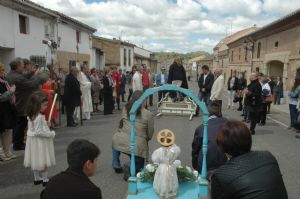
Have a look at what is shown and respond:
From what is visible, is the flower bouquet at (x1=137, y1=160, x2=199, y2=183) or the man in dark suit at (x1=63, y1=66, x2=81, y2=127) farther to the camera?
the man in dark suit at (x1=63, y1=66, x2=81, y2=127)

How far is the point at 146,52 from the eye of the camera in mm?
63812

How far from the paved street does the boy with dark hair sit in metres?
2.54

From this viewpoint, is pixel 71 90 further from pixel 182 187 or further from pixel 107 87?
pixel 182 187

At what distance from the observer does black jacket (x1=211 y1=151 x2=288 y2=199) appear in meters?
1.98

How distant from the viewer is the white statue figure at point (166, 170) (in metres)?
4.03

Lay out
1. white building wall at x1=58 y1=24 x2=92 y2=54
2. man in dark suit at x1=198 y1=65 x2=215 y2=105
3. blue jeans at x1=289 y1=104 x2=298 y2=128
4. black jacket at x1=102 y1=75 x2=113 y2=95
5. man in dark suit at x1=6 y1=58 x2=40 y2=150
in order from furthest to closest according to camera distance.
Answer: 1. white building wall at x1=58 y1=24 x2=92 y2=54
2. black jacket at x1=102 y1=75 x2=113 y2=95
3. man in dark suit at x1=198 y1=65 x2=215 y2=105
4. blue jeans at x1=289 y1=104 x2=298 y2=128
5. man in dark suit at x1=6 y1=58 x2=40 y2=150

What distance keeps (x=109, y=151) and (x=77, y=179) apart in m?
4.89

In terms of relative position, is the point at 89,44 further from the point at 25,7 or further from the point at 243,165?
the point at 243,165

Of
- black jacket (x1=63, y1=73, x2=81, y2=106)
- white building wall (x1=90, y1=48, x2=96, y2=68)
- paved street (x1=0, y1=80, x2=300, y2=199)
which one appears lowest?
paved street (x1=0, y1=80, x2=300, y2=199)

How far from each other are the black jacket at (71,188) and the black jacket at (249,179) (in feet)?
2.93

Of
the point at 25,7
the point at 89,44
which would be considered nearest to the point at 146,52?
the point at 89,44

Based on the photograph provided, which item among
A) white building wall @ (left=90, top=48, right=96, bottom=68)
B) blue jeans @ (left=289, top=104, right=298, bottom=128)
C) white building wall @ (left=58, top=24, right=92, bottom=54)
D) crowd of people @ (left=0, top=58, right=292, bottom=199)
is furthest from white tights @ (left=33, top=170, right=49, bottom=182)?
white building wall @ (left=90, top=48, right=96, bottom=68)

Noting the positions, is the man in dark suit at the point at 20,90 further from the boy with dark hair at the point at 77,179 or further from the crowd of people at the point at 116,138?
the boy with dark hair at the point at 77,179

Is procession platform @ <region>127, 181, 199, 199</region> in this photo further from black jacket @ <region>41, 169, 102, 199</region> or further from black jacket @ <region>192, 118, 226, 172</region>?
black jacket @ <region>41, 169, 102, 199</region>
